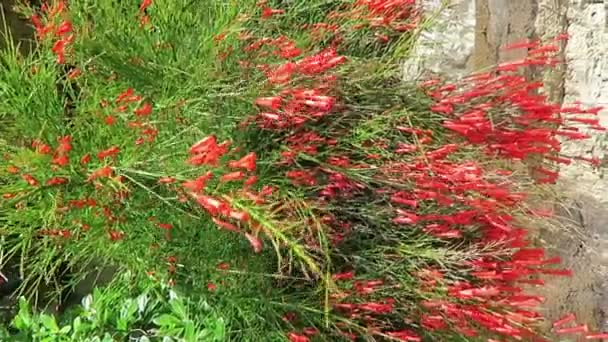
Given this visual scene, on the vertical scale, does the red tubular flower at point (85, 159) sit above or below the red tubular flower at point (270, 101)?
below

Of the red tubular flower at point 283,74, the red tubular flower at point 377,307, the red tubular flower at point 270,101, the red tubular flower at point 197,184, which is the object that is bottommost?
the red tubular flower at point 377,307

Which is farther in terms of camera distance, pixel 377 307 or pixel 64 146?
pixel 377 307

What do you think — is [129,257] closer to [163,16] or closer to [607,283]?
[163,16]

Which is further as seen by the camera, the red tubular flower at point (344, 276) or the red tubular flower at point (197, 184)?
the red tubular flower at point (344, 276)

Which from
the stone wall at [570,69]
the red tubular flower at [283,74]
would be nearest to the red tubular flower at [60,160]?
the red tubular flower at [283,74]

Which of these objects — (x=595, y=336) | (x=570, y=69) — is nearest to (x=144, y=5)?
(x=570, y=69)

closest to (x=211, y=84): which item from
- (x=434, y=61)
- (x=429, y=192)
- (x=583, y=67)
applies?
(x=429, y=192)

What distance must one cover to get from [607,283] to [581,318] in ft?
0.39

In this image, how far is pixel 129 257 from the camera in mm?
1393

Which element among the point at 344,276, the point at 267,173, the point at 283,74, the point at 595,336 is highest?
the point at 283,74

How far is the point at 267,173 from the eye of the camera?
1.37 meters

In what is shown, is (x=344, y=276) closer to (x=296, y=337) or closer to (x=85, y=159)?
(x=296, y=337)

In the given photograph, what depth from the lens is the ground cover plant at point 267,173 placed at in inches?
49.0

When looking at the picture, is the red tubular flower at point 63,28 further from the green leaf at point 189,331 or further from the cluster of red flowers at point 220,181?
the green leaf at point 189,331
